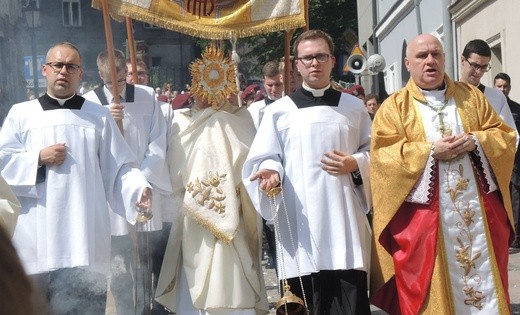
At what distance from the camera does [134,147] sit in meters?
6.71

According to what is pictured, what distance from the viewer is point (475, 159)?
5.36 meters

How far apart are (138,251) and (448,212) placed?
2402 mm

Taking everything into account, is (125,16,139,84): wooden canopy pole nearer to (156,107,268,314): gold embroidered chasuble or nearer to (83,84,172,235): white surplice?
(83,84,172,235): white surplice

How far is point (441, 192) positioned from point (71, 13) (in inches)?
1123

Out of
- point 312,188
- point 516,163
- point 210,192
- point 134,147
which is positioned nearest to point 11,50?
point 516,163

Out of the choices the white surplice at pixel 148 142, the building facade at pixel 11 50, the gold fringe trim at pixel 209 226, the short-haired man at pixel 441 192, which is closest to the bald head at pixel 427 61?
the short-haired man at pixel 441 192

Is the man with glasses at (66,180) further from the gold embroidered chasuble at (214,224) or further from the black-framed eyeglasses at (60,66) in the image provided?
the gold embroidered chasuble at (214,224)

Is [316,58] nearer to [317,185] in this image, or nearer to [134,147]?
[317,185]

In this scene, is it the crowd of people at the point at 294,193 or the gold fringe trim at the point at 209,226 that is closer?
the crowd of people at the point at 294,193

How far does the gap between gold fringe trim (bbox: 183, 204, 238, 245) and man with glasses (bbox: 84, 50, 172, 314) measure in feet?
0.76

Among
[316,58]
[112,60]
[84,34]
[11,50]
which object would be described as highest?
[84,34]

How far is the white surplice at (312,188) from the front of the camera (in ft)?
18.5

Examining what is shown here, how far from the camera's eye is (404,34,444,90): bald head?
5383 mm

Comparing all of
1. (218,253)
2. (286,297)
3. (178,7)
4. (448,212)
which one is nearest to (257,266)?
(218,253)
